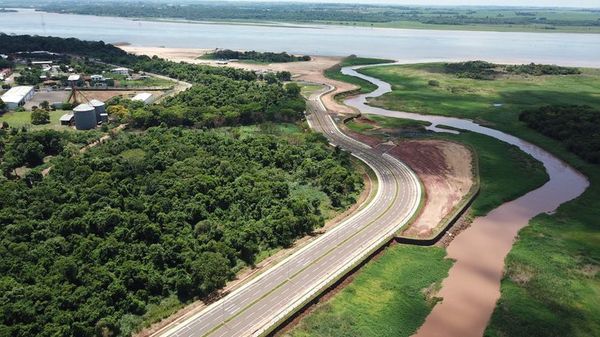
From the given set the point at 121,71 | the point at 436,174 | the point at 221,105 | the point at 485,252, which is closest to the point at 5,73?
the point at 121,71

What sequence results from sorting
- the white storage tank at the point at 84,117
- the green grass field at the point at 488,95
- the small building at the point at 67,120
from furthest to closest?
the green grass field at the point at 488,95
the small building at the point at 67,120
the white storage tank at the point at 84,117

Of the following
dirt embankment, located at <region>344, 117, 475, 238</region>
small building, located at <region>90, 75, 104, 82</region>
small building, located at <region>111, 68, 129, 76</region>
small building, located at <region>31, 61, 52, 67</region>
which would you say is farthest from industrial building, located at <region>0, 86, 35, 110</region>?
dirt embankment, located at <region>344, 117, 475, 238</region>

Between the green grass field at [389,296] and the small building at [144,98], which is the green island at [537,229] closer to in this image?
the green grass field at [389,296]

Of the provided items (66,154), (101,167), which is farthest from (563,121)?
(66,154)

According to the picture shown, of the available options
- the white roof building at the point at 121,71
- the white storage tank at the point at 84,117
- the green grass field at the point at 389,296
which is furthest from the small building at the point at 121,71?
the green grass field at the point at 389,296

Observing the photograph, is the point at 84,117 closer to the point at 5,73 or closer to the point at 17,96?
the point at 17,96

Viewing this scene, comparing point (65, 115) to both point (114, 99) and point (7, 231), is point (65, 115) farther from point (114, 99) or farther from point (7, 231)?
point (7, 231)

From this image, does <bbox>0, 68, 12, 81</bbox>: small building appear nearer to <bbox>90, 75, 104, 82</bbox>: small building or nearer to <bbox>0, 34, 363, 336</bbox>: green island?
<bbox>90, 75, 104, 82</bbox>: small building
